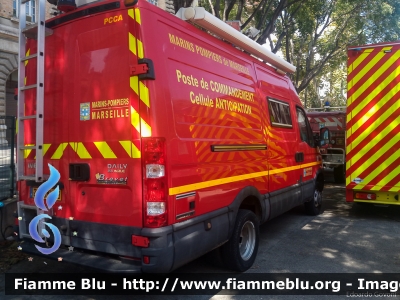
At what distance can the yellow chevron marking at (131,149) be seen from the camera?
3.15 metres

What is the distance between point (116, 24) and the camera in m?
3.29

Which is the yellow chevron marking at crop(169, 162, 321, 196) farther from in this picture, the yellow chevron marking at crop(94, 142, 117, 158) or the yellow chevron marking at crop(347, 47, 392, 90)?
the yellow chevron marking at crop(347, 47, 392, 90)

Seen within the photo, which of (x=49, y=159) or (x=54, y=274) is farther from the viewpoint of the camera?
(x=54, y=274)

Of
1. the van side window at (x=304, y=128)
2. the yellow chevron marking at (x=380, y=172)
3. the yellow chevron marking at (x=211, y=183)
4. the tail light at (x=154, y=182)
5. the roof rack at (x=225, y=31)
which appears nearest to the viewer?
the tail light at (x=154, y=182)

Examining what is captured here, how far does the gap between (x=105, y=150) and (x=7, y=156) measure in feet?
10.1

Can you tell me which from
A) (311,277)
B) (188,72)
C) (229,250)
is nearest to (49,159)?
(188,72)

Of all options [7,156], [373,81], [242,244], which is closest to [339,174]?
[373,81]

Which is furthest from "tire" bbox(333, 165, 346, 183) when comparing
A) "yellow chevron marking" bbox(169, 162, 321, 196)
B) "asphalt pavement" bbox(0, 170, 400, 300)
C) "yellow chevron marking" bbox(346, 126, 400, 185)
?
"yellow chevron marking" bbox(169, 162, 321, 196)

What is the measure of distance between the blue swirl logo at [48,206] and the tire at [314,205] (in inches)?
202

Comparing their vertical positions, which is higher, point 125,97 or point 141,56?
point 141,56

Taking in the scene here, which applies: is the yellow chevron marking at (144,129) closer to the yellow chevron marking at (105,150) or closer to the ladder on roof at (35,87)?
the yellow chevron marking at (105,150)

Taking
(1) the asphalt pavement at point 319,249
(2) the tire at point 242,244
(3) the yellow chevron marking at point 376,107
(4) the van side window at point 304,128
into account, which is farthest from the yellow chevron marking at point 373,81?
(2) the tire at point 242,244

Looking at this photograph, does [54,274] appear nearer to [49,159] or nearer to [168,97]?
[49,159]

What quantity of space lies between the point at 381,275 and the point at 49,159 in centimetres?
407
